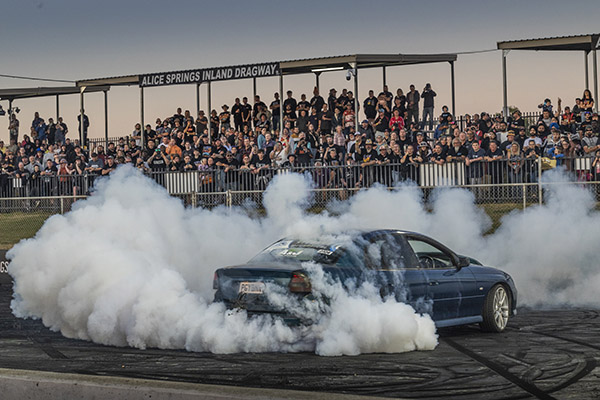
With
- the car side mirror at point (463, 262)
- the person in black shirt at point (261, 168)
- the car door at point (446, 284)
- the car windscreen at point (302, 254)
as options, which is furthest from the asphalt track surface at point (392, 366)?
the person in black shirt at point (261, 168)

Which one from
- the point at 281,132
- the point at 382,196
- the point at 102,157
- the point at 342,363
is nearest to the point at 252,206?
the point at 382,196

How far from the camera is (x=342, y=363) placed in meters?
8.38

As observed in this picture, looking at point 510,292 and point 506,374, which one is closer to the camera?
point 506,374

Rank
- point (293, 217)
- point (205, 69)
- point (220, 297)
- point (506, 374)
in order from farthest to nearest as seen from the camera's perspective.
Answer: point (205, 69) → point (293, 217) → point (220, 297) → point (506, 374)

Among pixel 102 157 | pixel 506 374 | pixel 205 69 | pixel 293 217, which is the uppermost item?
pixel 205 69

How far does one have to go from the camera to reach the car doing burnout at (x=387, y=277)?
9148mm

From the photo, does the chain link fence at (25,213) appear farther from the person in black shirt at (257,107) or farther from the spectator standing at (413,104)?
the spectator standing at (413,104)

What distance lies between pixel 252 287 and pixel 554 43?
56.7ft

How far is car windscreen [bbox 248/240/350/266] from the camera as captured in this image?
9.46m

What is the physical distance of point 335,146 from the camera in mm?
21938

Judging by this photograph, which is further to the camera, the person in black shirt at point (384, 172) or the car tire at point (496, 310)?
the person in black shirt at point (384, 172)

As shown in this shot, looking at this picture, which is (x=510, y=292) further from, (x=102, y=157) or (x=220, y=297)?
A: (x=102, y=157)

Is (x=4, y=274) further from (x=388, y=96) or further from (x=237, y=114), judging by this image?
(x=388, y=96)

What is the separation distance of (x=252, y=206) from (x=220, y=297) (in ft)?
30.9
